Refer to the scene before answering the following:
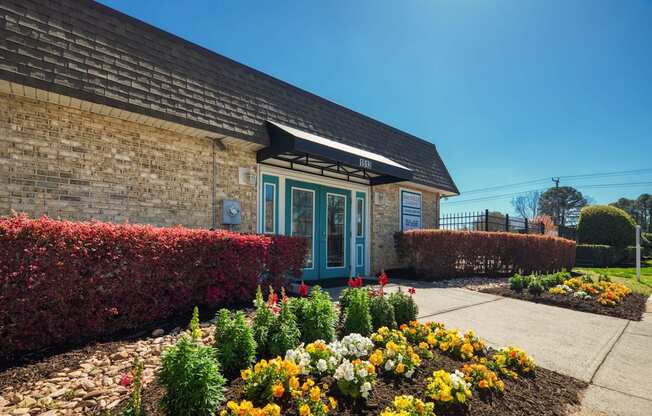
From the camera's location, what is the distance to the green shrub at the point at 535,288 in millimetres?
7668

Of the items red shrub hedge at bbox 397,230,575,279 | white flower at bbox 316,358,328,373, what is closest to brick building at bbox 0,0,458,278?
red shrub hedge at bbox 397,230,575,279

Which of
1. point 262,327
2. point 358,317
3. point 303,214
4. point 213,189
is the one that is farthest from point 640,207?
point 262,327

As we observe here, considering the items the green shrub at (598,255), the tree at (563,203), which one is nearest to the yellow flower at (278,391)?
the green shrub at (598,255)

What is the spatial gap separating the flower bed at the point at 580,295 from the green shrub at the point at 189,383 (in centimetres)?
708

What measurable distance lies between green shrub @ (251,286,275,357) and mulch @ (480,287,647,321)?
633 centimetres

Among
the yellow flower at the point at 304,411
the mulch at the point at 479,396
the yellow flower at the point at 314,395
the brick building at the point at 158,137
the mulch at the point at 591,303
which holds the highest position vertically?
the brick building at the point at 158,137

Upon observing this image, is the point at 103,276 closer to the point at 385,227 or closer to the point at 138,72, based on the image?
the point at 138,72

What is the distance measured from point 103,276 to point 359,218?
7.64 m

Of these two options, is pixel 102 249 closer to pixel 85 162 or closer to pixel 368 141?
pixel 85 162

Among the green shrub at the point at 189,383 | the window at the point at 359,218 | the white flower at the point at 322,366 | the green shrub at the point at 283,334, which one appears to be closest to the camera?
the green shrub at the point at 189,383

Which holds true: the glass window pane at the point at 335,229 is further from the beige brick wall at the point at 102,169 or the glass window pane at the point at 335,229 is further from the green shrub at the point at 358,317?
the green shrub at the point at 358,317

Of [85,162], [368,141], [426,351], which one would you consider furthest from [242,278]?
[368,141]

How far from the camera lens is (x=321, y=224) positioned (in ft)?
30.9

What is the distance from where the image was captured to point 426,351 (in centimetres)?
346
